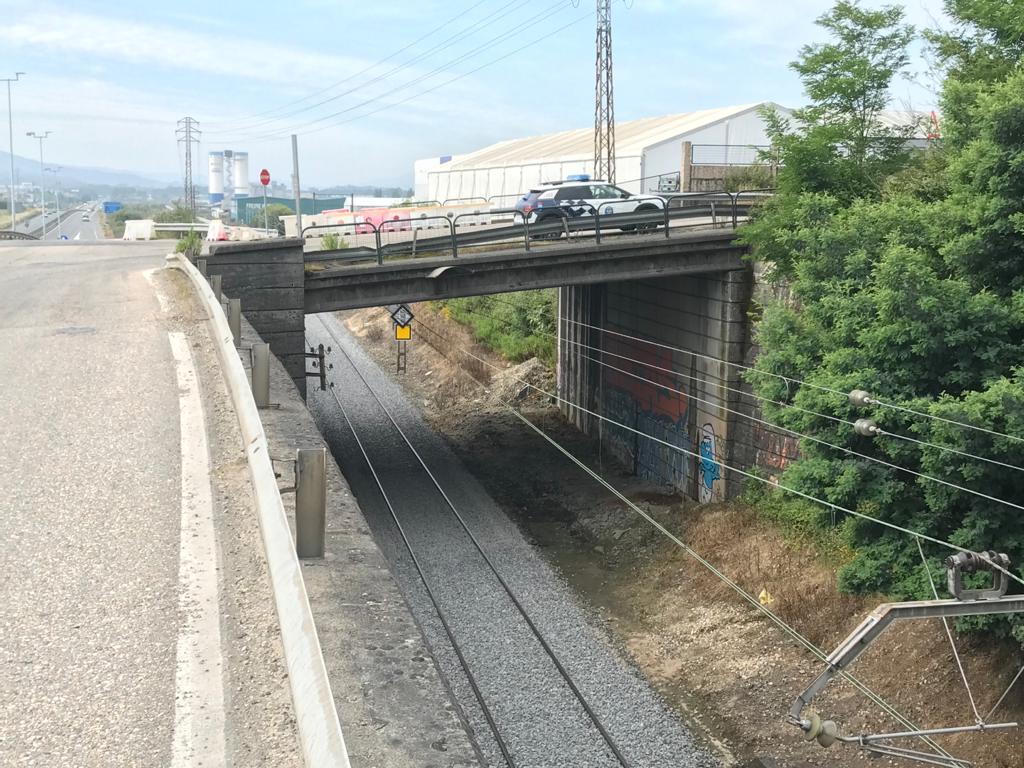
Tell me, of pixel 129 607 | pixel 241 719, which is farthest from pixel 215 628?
pixel 241 719

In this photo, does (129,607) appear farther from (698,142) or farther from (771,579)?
(698,142)

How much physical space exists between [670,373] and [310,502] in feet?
75.4

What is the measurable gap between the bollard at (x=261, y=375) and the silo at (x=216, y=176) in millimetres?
150171

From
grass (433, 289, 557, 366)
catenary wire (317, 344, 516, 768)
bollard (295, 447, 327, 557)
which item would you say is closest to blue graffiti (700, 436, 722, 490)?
catenary wire (317, 344, 516, 768)

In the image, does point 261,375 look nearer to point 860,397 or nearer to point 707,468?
point 860,397

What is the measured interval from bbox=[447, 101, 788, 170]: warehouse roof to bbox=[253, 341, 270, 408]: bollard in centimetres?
3822

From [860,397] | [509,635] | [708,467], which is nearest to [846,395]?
[860,397]

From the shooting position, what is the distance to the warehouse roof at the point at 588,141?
49.8 metres

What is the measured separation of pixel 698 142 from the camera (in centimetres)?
4953

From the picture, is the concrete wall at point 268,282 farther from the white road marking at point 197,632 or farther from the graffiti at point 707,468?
the white road marking at point 197,632

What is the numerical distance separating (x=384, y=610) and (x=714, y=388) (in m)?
21.2

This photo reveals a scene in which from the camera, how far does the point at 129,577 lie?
7926 millimetres

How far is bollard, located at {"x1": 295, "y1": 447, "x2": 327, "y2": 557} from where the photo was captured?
744 cm

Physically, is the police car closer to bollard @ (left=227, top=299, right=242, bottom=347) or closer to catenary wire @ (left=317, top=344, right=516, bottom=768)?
catenary wire @ (left=317, top=344, right=516, bottom=768)
